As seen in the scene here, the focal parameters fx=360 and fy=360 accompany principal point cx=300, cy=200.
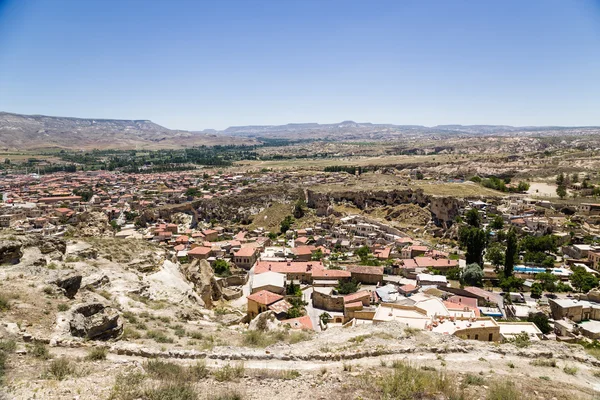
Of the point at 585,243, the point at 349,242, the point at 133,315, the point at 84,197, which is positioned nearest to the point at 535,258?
the point at 585,243

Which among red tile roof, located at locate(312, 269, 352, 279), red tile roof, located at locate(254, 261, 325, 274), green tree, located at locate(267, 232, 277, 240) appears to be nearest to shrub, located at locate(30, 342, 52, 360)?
red tile roof, located at locate(254, 261, 325, 274)

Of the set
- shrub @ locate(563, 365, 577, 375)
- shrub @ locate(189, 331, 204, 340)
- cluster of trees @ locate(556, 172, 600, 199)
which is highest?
shrub @ locate(563, 365, 577, 375)

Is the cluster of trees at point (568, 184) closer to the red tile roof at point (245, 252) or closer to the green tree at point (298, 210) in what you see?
the green tree at point (298, 210)

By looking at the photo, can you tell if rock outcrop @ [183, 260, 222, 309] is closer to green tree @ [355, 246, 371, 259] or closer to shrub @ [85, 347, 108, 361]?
shrub @ [85, 347, 108, 361]

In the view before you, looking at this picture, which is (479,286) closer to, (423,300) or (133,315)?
(423,300)

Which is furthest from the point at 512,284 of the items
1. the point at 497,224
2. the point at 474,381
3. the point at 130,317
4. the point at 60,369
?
the point at 60,369

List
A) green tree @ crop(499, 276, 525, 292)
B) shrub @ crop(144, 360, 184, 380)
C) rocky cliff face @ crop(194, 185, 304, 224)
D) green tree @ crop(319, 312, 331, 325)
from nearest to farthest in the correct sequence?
shrub @ crop(144, 360, 184, 380), green tree @ crop(319, 312, 331, 325), green tree @ crop(499, 276, 525, 292), rocky cliff face @ crop(194, 185, 304, 224)
